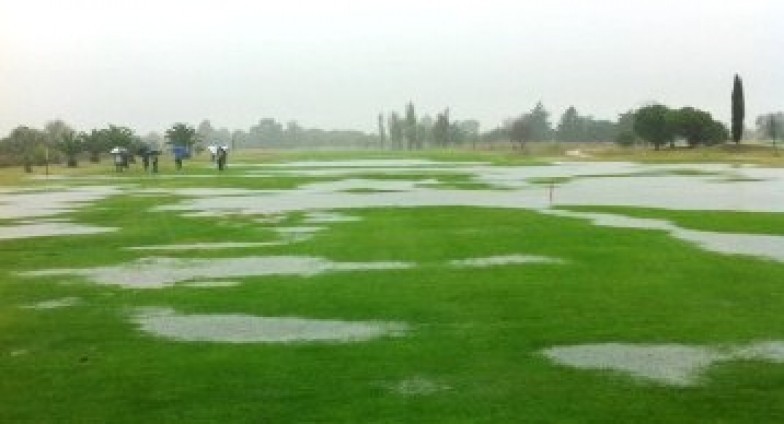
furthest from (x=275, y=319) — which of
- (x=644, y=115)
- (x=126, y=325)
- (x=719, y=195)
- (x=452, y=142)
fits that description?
(x=452, y=142)

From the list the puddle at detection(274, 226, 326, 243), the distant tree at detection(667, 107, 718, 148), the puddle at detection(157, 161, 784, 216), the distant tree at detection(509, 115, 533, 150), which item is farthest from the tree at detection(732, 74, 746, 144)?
the puddle at detection(274, 226, 326, 243)

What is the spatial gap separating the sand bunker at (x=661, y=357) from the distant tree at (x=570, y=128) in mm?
172915

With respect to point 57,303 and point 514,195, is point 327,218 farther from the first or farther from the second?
point 57,303

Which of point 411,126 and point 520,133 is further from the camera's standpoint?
point 411,126

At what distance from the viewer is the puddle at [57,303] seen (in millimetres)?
14456

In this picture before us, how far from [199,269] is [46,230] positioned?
34.3 ft

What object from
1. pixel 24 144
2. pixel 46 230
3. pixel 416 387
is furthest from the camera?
pixel 24 144

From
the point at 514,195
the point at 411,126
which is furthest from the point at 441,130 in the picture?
the point at 514,195

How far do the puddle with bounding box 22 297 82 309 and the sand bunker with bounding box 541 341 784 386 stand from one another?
777 centimetres

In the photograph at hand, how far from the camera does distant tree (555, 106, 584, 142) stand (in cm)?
18238

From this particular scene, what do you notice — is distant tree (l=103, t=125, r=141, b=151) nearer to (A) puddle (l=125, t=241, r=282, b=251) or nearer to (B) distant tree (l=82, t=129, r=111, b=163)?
(B) distant tree (l=82, t=129, r=111, b=163)

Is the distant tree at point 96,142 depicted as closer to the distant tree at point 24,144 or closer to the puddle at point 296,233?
the distant tree at point 24,144

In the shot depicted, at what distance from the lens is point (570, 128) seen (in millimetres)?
184375

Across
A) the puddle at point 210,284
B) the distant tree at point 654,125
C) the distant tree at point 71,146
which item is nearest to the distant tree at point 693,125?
the distant tree at point 654,125
